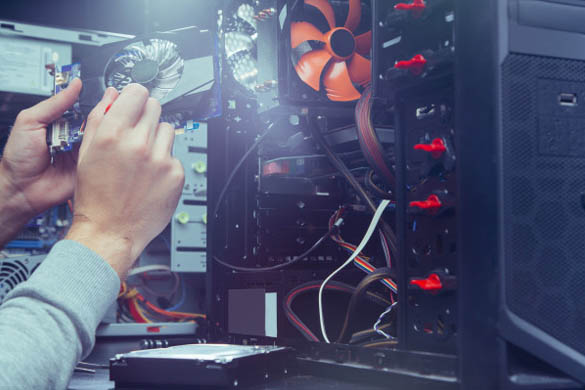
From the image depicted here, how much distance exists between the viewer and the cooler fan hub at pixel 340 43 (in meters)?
1.19

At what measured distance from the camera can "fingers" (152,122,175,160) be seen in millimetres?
679

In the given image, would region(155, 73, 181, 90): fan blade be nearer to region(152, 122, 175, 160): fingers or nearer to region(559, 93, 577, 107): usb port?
region(152, 122, 175, 160): fingers

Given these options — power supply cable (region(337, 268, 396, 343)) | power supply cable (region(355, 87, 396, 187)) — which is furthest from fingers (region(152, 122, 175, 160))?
power supply cable (region(337, 268, 396, 343))

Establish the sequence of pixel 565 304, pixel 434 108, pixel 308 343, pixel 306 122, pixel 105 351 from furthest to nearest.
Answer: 1. pixel 105 351
2. pixel 306 122
3. pixel 308 343
4. pixel 434 108
5. pixel 565 304

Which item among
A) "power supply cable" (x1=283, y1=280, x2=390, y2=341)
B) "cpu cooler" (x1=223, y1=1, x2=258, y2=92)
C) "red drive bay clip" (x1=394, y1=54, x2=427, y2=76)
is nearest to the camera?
"red drive bay clip" (x1=394, y1=54, x2=427, y2=76)

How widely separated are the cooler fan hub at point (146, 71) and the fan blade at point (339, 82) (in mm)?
369

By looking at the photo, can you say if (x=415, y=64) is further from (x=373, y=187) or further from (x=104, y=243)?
(x=104, y=243)

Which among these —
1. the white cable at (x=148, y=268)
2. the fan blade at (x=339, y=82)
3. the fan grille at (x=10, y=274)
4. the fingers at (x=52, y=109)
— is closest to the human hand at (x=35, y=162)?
the fingers at (x=52, y=109)

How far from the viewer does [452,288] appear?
2.27ft

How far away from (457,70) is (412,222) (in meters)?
0.21

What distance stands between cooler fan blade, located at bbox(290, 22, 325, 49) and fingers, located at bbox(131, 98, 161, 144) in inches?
21.6

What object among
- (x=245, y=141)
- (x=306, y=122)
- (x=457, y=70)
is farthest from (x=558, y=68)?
(x=245, y=141)

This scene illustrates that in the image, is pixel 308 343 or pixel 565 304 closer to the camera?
pixel 565 304

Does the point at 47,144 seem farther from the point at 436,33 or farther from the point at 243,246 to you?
the point at 436,33
